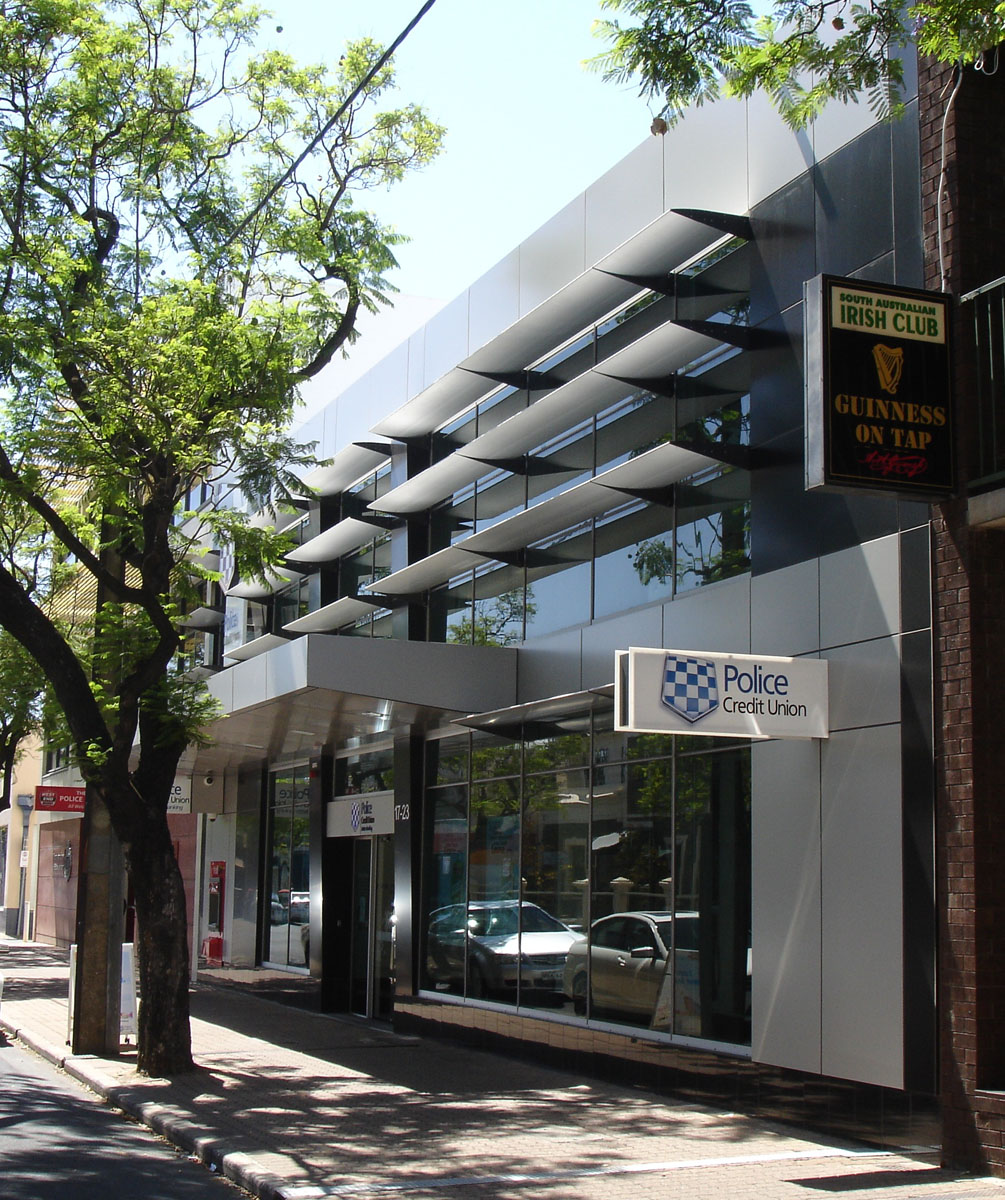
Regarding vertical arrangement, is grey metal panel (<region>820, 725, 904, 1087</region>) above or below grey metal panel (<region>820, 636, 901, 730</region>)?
below

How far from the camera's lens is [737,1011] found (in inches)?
444

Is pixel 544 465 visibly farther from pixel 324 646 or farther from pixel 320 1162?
pixel 320 1162

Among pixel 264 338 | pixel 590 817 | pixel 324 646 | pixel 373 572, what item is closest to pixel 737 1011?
pixel 590 817

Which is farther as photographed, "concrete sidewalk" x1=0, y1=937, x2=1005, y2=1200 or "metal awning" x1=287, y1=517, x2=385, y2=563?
"metal awning" x1=287, y1=517, x2=385, y2=563

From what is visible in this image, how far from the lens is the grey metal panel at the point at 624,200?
13.3 m

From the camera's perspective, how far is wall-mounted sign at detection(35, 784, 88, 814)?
2267 cm

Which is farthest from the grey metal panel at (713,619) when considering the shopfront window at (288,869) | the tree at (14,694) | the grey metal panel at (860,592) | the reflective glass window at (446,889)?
the tree at (14,694)

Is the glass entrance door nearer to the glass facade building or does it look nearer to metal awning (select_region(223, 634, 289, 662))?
the glass facade building

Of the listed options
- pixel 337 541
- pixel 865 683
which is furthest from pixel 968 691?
pixel 337 541

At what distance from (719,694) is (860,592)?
1286 mm

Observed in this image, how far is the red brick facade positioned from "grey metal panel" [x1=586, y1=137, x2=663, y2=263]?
359 cm

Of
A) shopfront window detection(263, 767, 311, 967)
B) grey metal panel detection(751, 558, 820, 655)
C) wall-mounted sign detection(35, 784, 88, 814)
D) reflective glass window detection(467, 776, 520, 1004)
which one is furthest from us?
wall-mounted sign detection(35, 784, 88, 814)

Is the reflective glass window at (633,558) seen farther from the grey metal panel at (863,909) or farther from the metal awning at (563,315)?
the grey metal panel at (863,909)

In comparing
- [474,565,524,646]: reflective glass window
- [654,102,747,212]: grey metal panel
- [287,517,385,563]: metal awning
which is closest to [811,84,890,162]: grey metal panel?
[654,102,747,212]: grey metal panel
